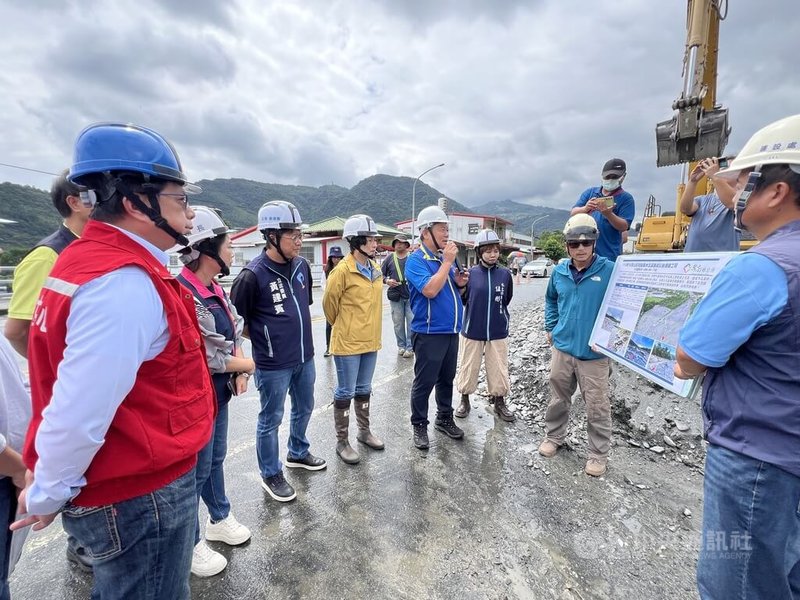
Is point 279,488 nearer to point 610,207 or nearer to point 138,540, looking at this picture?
point 138,540

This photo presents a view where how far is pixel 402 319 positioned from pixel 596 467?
13.5 feet

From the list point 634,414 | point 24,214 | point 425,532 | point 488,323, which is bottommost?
point 425,532

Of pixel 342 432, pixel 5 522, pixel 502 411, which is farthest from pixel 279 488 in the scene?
pixel 502 411

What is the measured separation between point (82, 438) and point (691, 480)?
168 inches

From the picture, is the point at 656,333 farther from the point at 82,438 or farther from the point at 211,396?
the point at 82,438

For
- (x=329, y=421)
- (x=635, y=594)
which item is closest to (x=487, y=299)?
(x=329, y=421)

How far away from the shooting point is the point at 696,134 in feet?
18.6

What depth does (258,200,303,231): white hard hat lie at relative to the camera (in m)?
2.78

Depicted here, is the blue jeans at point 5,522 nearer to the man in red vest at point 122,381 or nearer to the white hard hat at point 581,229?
the man in red vest at point 122,381

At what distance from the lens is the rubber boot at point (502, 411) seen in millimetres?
4309

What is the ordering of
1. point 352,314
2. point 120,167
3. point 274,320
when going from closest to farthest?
1. point 120,167
2. point 274,320
3. point 352,314

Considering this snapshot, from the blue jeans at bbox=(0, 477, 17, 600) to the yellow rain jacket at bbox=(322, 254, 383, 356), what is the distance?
2.15 meters

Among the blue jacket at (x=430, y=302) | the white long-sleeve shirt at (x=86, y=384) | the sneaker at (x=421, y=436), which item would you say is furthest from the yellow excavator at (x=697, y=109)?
the white long-sleeve shirt at (x=86, y=384)

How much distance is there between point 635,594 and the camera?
2109mm
